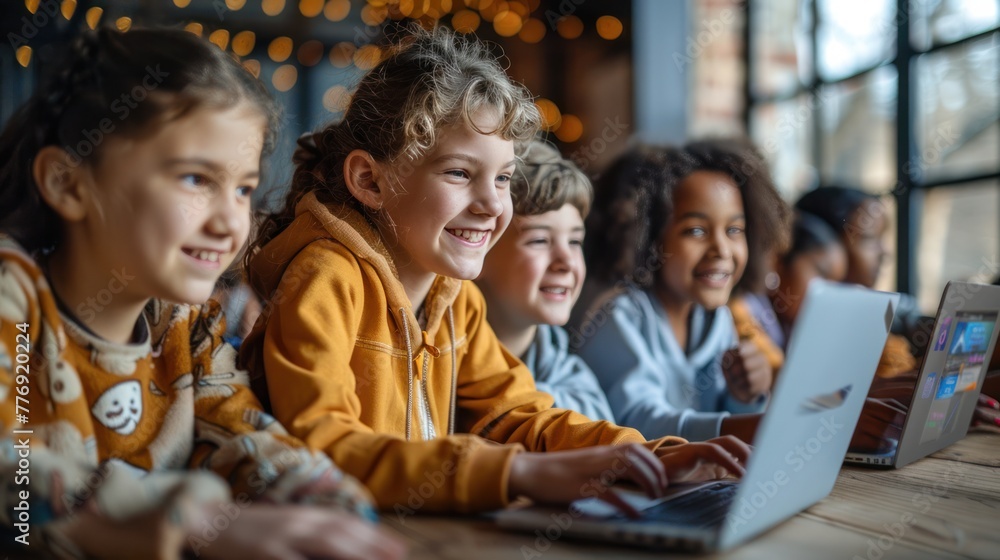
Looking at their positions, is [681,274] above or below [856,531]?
above

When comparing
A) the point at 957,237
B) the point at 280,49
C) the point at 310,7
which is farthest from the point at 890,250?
the point at 280,49

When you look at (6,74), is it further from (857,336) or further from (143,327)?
(857,336)

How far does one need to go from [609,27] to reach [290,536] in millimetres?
3324

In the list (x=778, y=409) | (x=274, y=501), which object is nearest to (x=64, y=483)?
(x=274, y=501)

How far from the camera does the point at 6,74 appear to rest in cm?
226

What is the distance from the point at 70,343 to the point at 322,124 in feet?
1.65

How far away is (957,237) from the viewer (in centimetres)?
233

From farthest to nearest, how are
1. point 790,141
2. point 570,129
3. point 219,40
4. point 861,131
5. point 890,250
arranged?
point 570,129, point 790,141, point 861,131, point 890,250, point 219,40

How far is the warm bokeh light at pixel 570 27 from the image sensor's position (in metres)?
3.82

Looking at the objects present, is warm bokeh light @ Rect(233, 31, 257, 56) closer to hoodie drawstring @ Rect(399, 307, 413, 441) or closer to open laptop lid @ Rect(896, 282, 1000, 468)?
hoodie drawstring @ Rect(399, 307, 413, 441)

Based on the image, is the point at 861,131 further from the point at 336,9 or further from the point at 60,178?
the point at 336,9

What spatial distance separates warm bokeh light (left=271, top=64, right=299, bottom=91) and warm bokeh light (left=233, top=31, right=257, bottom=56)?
18 centimetres

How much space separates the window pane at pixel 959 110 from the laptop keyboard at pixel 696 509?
187 cm

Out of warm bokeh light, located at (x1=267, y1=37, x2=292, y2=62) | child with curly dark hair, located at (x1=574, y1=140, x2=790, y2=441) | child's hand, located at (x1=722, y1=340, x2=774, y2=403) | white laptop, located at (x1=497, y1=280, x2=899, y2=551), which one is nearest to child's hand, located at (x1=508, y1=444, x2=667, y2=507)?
white laptop, located at (x1=497, y1=280, x2=899, y2=551)
